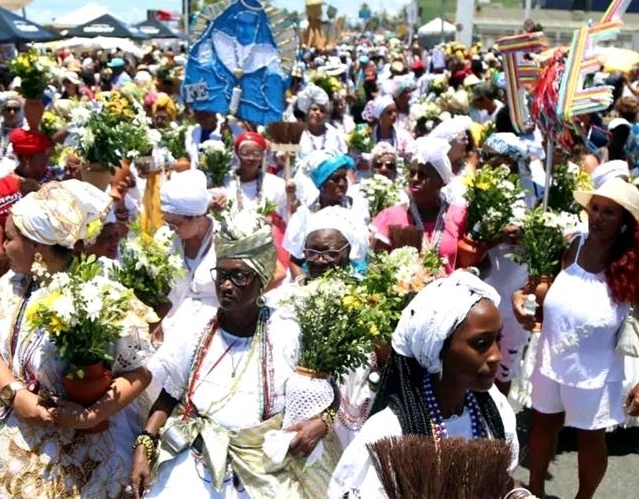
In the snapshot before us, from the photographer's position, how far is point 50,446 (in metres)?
3.85

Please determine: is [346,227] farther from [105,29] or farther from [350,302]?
[105,29]

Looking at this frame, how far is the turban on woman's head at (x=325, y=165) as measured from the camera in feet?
21.6

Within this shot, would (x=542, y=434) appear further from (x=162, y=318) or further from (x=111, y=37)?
(x=111, y=37)

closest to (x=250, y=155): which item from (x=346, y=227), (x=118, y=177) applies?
(x=118, y=177)

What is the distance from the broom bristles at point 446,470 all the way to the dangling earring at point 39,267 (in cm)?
222

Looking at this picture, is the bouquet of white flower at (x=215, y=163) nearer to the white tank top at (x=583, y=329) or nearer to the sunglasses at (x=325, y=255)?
the sunglasses at (x=325, y=255)

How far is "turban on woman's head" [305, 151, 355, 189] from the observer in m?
6.57

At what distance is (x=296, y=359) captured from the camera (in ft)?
12.5

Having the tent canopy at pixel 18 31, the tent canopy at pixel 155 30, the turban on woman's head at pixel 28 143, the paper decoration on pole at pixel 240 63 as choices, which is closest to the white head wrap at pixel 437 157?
the turban on woman's head at pixel 28 143

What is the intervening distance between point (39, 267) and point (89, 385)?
2.15ft

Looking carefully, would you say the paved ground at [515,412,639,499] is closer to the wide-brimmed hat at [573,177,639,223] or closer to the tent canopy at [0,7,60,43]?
the wide-brimmed hat at [573,177,639,223]

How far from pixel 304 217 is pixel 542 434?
2.15m

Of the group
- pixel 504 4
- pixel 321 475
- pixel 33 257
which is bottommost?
pixel 504 4

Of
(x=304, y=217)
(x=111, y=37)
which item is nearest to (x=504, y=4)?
(x=111, y=37)
